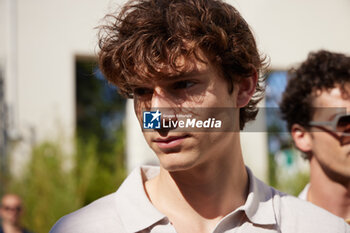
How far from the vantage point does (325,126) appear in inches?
119

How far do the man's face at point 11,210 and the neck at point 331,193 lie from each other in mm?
3669

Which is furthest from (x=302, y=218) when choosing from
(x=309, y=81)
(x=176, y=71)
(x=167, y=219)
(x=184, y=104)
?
(x=309, y=81)

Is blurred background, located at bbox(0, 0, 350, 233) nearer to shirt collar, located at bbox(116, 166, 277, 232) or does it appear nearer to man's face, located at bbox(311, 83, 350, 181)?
man's face, located at bbox(311, 83, 350, 181)

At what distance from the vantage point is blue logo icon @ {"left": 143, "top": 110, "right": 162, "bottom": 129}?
1.88 meters

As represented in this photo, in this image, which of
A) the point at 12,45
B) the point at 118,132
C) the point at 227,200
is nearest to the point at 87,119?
the point at 118,132

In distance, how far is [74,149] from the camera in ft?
25.1

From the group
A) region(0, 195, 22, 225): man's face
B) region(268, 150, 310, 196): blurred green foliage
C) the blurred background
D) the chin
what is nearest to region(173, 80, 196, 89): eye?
the chin

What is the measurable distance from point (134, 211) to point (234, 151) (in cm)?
52

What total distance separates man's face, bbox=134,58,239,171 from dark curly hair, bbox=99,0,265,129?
0.06 metres

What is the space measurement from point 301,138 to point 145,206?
5.32ft

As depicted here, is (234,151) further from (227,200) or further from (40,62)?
(40,62)

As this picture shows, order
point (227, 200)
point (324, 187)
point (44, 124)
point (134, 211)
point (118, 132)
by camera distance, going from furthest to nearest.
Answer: point (118, 132) < point (44, 124) < point (324, 187) < point (227, 200) < point (134, 211)

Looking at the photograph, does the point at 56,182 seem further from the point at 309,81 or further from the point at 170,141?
the point at 170,141

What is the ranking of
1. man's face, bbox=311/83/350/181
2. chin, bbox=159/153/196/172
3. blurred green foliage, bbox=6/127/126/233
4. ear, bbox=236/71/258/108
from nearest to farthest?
1. chin, bbox=159/153/196/172
2. ear, bbox=236/71/258/108
3. man's face, bbox=311/83/350/181
4. blurred green foliage, bbox=6/127/126/233
